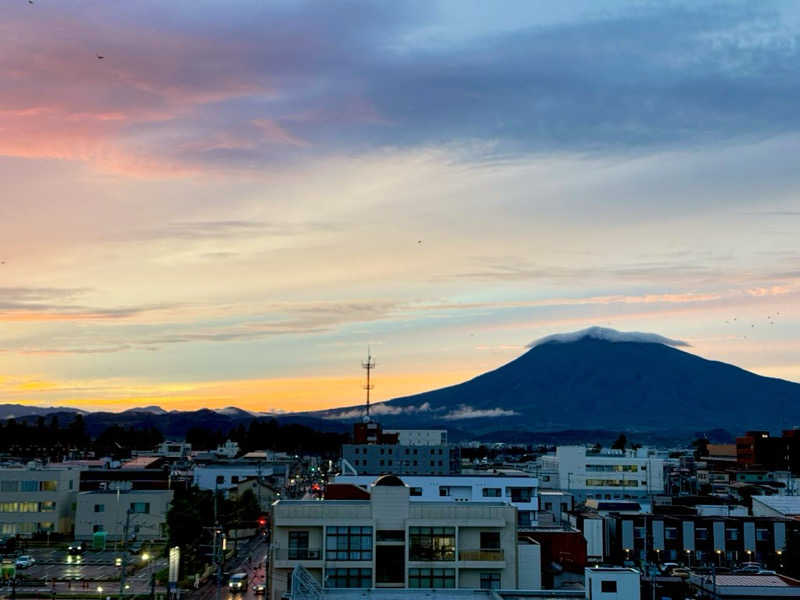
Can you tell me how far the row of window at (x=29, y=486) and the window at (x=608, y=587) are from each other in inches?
2343

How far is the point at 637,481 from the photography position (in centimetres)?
11156

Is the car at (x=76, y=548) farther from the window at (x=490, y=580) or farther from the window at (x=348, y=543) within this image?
the window at (x=490, y=580)

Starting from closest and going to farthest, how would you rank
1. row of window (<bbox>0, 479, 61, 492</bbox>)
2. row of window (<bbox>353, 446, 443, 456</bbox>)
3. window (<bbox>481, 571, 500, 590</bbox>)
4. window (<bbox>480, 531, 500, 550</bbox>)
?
window (<bbox>481, 571, 500, 590</bbox>) → window (<bbox>480, 531, 500, 550</bbox>) → row of window (<bbox>0, 479, 61, 492</bbox>) → row of window (<bbox>353, 446, 443, 456</bbox>)

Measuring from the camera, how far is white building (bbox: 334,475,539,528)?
71.3 m

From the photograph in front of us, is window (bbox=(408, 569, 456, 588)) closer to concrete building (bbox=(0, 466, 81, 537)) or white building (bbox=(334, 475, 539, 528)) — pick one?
white building (bbox=(334, 475, 539, 528))

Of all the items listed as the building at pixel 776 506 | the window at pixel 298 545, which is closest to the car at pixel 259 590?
the window at pixel 298 545

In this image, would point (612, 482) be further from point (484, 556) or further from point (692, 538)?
point (484, 556)

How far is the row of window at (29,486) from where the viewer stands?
80250mm

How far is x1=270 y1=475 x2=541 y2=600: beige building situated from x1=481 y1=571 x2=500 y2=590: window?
0.14ft

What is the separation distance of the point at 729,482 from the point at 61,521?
273 feet

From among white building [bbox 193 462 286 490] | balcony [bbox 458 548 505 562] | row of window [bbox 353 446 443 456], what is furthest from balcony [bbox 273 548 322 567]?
row of window [bbox 353 446 443 456]

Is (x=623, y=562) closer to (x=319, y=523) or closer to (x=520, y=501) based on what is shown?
(x=520, y=501)

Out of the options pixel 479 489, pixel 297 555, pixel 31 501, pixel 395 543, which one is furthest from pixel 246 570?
pixel 395 543

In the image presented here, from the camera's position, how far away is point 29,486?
80688mm
